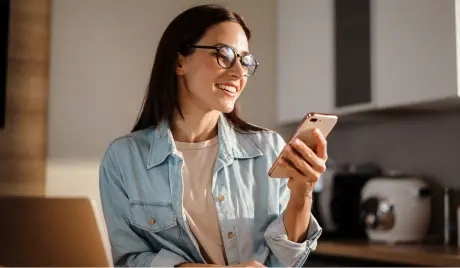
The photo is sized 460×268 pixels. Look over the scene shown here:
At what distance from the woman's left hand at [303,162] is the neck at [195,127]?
0.16 m

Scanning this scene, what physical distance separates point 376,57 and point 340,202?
0.46m

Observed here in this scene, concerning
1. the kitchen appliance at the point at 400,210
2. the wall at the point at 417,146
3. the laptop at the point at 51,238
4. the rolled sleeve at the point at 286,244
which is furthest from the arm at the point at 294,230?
the wall at the point at 417,146

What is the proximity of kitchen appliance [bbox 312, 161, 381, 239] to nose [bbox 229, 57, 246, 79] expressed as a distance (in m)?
1.00

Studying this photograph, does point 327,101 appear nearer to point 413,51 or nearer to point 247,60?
point 413,51

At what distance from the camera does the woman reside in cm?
87

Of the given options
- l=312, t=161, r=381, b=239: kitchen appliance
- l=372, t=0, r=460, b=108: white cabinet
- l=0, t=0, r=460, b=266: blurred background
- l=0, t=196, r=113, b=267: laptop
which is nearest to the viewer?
Result: l=0, t=196, r=113, b=267: laptop

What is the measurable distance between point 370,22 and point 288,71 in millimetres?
386

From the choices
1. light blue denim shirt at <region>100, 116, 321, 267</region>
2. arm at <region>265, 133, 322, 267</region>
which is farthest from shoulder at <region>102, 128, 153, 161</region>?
arm at <region>265, 133, 322, 267</region>

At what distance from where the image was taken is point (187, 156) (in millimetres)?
913

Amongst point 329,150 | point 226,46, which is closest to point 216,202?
point 226,46

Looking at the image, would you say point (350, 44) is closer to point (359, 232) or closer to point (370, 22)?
point (370, 22)

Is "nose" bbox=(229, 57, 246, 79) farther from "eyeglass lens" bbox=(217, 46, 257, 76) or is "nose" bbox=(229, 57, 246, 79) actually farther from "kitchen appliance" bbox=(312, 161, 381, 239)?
"kitchen appliance" bbox=(312, 161, 381, 239)

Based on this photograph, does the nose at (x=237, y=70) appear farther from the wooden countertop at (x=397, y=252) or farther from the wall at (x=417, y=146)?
the wall at (x=417, y=146)

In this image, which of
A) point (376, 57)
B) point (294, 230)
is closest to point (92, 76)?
point (376, 57)
